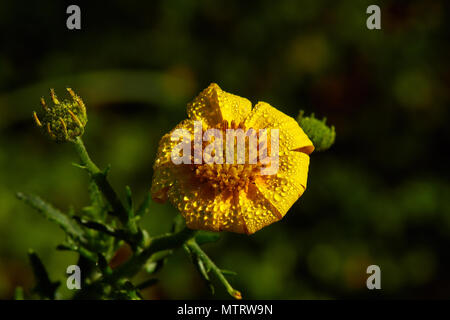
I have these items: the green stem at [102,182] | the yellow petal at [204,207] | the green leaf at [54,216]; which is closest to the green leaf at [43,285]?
the green leaf at [54,216]

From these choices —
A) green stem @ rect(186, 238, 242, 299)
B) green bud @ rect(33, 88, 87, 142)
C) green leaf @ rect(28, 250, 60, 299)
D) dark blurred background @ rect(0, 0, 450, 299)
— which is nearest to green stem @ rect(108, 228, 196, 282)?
green stem @ rect(186, 238, 242, 299)

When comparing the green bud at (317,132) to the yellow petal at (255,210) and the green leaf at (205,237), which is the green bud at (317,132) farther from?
the green leaf at (205,237)

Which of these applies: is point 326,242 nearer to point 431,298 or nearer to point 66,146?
point 431,298

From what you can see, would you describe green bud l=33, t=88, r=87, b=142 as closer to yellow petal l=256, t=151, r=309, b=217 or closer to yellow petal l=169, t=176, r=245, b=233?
yellow petal l=169, t=176, r=245, b=233

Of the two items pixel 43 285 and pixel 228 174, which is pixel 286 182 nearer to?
pixel 228 174

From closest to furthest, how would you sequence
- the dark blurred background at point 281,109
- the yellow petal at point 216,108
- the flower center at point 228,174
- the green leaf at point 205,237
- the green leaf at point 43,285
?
the flower center at point 228,174, the yellow petal at point 216,108, the green leaf at point 205,237, the green leaf at point 43,285, the dark blurred background at point 281,109
